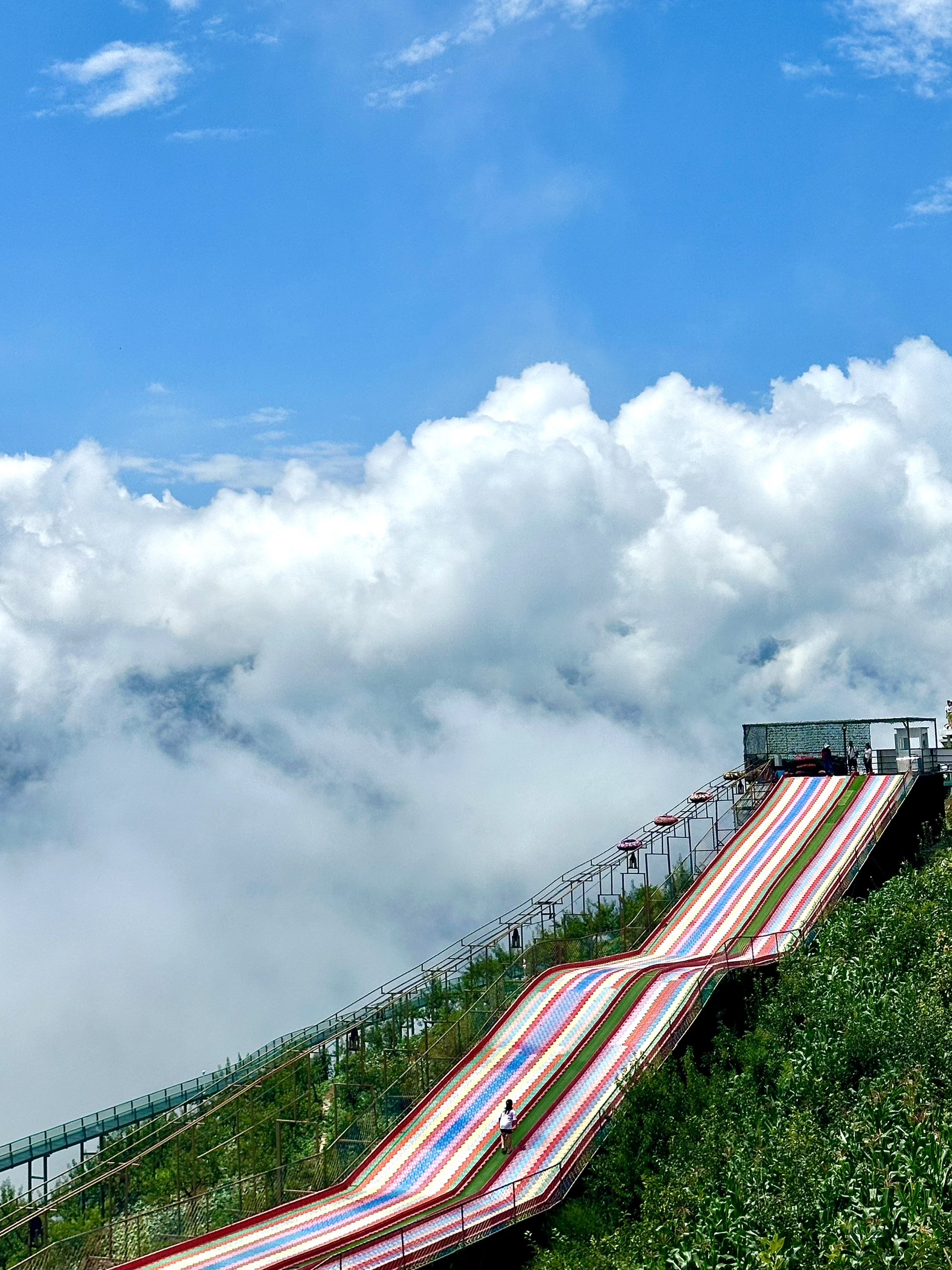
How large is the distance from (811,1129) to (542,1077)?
1073cm

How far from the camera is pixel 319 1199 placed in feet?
112

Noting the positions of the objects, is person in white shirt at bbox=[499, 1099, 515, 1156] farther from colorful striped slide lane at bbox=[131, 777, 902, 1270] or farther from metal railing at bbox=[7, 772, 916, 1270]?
metal railing at bbox=[7, 772, 916, 1270]

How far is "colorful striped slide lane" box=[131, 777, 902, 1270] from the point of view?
31.0 m

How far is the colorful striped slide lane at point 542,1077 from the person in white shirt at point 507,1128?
1.04 ft

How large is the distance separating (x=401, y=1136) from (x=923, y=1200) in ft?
54.7

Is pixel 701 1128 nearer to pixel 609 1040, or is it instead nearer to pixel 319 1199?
pixel 609 1040

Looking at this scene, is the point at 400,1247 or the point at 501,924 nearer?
the point at 400,1247

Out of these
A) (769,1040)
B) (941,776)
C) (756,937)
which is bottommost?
(769,1040)

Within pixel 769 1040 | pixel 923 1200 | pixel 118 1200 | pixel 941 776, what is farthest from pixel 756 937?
pixel 118 1200

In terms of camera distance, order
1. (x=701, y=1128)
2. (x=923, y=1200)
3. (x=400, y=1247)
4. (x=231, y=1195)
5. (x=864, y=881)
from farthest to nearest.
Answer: (x=864, y=881) → (x=231, y=1195) → (x=701, y=1128) → (x=400, y=1247) → (x=923, y=1200)

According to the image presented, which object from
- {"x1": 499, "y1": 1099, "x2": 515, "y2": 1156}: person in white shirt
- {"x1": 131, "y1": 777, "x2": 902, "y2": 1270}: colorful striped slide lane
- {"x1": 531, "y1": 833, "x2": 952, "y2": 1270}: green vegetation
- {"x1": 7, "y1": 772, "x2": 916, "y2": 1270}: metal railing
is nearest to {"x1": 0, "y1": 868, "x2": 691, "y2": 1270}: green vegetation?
{"x1": 7, "y1": 772, "x2": 916, "y2": 1270}: metal railing

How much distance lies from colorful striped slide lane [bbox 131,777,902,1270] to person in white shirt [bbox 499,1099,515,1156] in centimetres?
32

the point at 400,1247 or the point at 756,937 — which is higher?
the point at 756,937

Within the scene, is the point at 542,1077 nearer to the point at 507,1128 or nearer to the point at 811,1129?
the point at 507,1128
